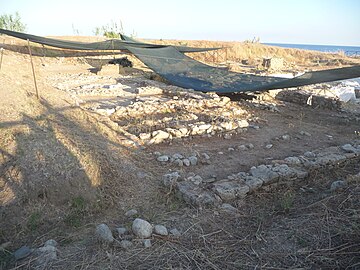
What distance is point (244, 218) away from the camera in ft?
10.1

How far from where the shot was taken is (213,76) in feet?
29.2

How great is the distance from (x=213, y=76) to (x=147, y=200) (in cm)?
622

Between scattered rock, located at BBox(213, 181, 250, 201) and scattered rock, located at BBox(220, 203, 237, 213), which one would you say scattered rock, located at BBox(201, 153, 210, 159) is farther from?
scattered rock, located at BBox(220, 203, 237, 213)

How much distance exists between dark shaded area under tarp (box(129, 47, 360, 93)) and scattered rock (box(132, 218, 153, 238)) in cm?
551

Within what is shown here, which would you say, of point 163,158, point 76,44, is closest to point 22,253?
point 163,158

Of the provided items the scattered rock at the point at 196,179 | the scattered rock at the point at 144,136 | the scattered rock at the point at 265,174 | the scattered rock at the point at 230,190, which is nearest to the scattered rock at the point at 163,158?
the scattered rock at the point at 196,179

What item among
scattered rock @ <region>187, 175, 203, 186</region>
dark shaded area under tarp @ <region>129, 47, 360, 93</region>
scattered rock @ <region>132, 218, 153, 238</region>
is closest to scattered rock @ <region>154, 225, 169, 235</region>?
scattered rock @ <region>132, 218, 153, 238</region>

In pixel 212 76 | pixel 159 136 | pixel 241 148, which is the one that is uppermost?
pixel 212 76

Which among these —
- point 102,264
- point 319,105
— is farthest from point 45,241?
point 319,105

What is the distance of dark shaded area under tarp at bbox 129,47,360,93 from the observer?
6836mm

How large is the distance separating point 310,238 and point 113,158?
260cm

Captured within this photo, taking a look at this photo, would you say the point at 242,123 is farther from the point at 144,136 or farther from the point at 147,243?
the point at 147,243

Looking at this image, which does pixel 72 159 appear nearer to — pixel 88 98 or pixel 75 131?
pixel 75 131

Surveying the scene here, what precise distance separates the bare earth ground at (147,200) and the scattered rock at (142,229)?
0.28 feet
